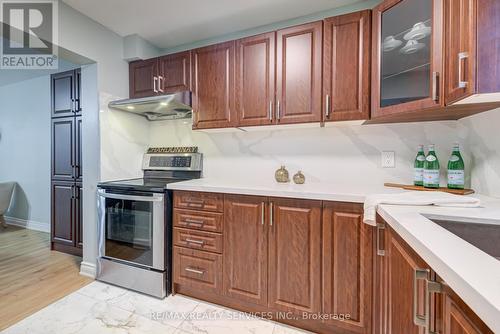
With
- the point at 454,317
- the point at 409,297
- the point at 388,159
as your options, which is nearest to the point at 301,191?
the point at 409,297

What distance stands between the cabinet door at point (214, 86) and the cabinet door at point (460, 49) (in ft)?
4.39

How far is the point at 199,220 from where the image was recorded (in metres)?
1.75

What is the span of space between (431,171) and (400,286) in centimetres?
95

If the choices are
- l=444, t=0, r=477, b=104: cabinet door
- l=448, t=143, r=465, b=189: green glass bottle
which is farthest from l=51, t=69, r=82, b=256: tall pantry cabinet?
l=448, t=143, r=465, b=189: green glass bottle

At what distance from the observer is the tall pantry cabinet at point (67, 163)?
2.57 metres

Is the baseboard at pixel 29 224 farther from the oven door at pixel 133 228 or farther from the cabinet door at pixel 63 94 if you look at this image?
the oven door at pixel 133 228

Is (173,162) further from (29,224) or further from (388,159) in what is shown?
(29,224)

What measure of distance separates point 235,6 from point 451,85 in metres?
1.60

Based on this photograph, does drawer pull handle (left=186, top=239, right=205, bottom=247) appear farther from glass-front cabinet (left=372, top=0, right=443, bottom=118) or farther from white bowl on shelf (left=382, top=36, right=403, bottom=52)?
white bowl on shelf (left=382, top=36, right=403, bottom=52)

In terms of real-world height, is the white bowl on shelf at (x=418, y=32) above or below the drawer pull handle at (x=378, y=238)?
above

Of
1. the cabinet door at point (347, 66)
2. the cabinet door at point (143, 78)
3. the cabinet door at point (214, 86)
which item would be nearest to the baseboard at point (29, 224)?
the cabinet door at point (143, 78)

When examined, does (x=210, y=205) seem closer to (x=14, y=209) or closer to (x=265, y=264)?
(x=265, y=264)

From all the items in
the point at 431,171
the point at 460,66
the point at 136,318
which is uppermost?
the point at 460,66

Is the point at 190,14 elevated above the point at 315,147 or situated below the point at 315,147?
above
